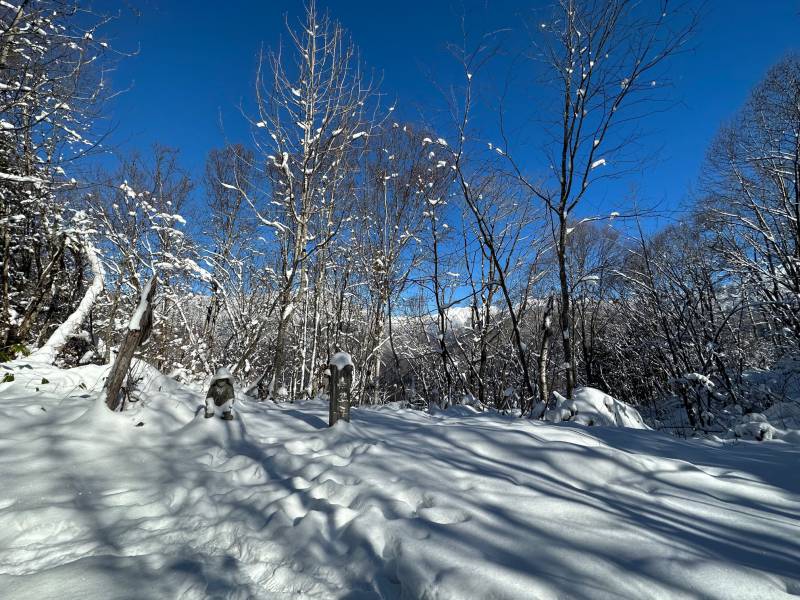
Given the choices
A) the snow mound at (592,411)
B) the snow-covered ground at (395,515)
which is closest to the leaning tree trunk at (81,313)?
the snow-covered ground at (395,515)

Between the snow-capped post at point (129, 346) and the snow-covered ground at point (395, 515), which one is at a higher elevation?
the snow-capped post at point (129, 346)

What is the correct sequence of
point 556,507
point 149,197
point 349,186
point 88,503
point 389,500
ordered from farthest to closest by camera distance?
1. point 149,197
2. point 349,186
3. point 88,503
4. point 389,500
5. point 556,507

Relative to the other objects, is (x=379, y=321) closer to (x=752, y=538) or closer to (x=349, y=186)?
(x=349, y=186)

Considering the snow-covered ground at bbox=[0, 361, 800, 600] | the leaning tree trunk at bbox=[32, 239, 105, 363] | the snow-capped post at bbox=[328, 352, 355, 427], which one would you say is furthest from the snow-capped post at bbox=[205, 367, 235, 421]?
the leaning tree trunk at bbox=[32, 239, 105, 363]

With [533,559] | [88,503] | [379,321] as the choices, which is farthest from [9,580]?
[379,321]

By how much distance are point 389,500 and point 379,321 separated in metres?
8.23

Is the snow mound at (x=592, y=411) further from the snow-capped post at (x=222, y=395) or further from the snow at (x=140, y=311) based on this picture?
the snow at (x=140, y=311)

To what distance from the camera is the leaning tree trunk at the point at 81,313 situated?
4969 millimetres

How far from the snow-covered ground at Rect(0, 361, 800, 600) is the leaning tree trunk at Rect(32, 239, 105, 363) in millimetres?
2021

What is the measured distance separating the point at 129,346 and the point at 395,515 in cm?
344

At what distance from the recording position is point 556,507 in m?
1.84

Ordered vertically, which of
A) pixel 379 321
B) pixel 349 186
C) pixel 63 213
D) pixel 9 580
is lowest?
pixel 9 580

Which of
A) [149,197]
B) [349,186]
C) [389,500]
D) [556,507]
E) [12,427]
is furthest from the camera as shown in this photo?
[149,197]

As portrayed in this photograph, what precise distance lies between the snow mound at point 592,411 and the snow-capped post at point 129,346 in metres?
4.62
